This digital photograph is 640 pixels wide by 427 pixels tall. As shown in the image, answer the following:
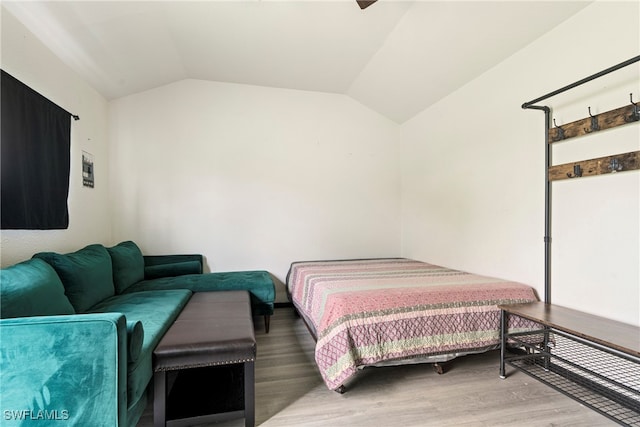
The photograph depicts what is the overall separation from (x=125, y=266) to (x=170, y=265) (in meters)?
0.58

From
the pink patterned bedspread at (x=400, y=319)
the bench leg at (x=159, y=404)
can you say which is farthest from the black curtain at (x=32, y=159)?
the pink patterned bedspread at (x=400, y=319)

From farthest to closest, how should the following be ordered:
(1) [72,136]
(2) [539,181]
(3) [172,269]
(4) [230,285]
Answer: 1. (3) [172,269]
2. (4) [230,285]
3. (1) [72,136]
4. (2) [539,181]

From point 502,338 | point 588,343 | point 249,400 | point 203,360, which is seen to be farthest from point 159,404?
point 588,343

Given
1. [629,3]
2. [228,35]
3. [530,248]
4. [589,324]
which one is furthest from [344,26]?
[589,324]

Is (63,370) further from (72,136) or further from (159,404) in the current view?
(72,136)

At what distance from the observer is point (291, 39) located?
2812 mm

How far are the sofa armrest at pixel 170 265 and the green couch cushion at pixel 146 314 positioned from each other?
0.72 meters

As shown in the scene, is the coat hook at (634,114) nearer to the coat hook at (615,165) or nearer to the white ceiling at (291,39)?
the coat hook at (615,165)

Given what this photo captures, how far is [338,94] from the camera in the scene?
4086 millimetres

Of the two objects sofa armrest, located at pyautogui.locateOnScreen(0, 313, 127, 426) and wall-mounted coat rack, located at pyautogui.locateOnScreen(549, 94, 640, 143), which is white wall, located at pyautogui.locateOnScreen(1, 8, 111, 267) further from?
wall-mounted coat rack, located at pyautogui.locateOnScreen(549, 94, 640, 143)

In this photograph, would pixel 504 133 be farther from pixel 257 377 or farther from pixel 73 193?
pixel 73 193

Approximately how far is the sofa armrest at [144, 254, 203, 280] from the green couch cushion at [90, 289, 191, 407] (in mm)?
717

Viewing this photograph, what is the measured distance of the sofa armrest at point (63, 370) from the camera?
1.19m

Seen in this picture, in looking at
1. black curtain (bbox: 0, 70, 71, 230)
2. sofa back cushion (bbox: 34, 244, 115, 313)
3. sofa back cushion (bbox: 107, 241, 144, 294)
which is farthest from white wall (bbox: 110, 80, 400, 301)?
sofa back cushion (bbox: 34, 244, 115, 313)
